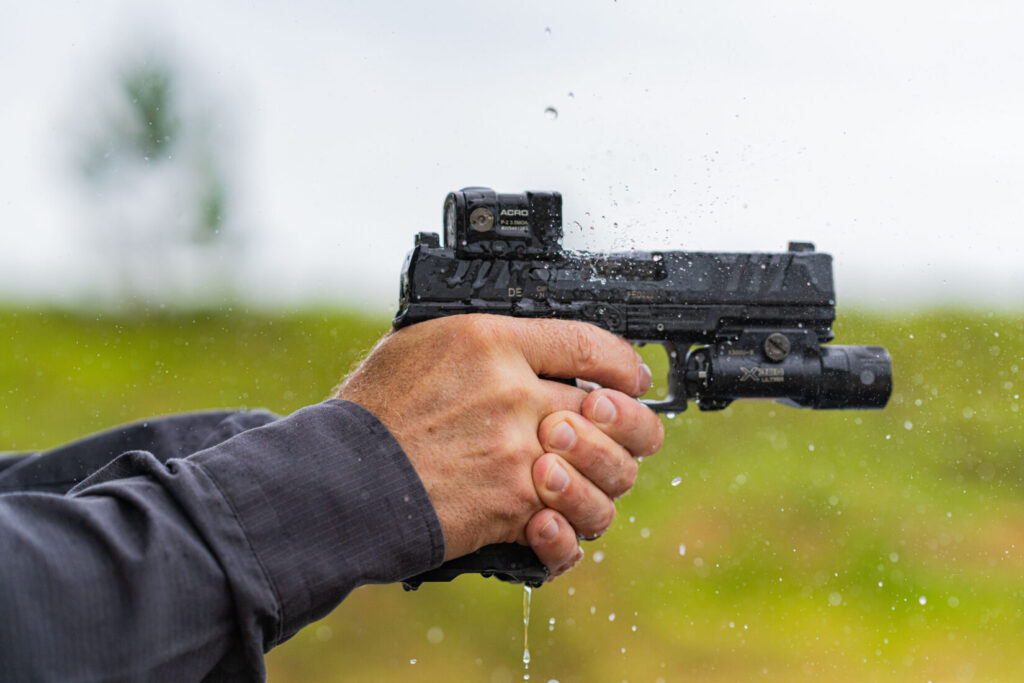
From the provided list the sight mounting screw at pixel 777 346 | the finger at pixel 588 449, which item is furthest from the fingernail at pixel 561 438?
the sight mounting screw at pixel 777 346

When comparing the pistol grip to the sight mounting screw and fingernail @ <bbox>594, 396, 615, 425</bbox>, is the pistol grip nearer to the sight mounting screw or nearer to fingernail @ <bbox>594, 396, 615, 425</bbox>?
fingernail @ <bbox>594, 396, 615, 425</bbox>

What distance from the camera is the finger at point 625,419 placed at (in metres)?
1.06

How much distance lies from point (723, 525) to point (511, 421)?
6.86 ft

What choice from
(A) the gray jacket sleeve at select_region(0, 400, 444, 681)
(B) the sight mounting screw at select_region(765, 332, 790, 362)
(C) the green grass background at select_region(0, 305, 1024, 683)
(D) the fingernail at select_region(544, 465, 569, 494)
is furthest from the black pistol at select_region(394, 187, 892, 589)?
(C) the green grass background at select_region(0, 305, 1024, 683)

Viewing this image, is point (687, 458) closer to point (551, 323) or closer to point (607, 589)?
point (607, 589)

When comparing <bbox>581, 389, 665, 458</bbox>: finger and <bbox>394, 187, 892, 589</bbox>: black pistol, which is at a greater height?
<bbox>394, 187, 892, 589</bbox>: black pistol

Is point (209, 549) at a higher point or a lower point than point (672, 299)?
lower

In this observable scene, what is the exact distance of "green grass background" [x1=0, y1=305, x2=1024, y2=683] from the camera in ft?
7.83

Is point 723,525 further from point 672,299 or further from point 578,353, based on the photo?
point 578,353

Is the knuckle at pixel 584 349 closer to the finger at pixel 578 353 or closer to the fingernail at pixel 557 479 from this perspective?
the finger at pixel 578 353

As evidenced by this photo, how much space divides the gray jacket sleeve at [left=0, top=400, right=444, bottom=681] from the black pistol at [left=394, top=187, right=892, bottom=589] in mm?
270

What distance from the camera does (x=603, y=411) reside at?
3.46ft

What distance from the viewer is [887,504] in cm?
279

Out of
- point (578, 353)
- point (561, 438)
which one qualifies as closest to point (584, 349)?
point (578, 353)
